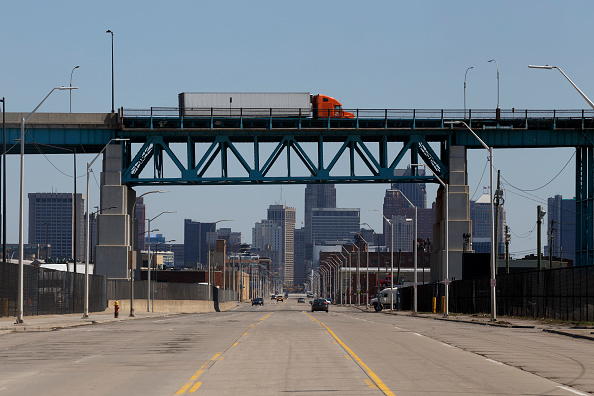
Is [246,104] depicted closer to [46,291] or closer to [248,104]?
[248,104]

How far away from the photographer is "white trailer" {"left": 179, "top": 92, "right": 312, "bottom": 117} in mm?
77375

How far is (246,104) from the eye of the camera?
77688 millimetres

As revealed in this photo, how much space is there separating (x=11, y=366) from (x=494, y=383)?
10.6m

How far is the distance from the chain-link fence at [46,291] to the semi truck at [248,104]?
16.0 metres

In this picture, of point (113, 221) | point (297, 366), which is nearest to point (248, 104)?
point (113, 221)

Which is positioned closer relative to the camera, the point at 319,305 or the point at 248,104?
the point at 248,104

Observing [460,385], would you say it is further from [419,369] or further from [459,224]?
[459,224]

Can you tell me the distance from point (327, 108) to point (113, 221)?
19967 mm

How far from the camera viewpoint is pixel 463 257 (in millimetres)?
77062

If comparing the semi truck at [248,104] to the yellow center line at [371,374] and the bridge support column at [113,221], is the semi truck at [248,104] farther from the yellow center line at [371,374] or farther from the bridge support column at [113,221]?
the yellow center line at [371,374]

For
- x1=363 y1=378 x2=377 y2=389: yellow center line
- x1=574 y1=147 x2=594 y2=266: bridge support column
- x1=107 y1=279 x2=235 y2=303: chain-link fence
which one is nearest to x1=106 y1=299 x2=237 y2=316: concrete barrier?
x1=107 y1=279 x2=235 y2=303: chain-link fence

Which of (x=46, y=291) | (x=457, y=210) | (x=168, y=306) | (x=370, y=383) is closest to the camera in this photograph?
(x=370, y=383)

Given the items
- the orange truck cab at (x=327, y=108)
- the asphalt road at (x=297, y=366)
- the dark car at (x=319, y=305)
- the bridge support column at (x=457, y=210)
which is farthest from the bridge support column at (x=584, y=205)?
the asphalt road at (x=297, y=366)

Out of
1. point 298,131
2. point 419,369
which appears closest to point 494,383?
point 419,369
